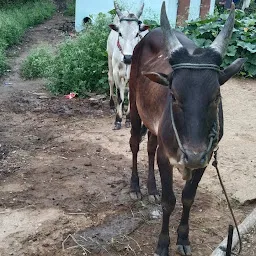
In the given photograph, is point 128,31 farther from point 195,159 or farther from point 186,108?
point 195,159

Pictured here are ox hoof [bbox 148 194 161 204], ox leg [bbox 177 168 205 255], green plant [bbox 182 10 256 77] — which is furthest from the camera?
green plant [bbox 182 10 256 77]

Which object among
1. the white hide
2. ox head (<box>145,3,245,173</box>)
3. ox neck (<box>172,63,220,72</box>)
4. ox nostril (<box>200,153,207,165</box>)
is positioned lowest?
the white hide

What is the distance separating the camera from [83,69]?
9.29 metres

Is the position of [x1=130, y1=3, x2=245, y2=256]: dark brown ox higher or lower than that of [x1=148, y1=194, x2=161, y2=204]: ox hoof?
higher

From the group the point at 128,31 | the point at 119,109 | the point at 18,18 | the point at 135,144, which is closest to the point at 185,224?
the point at 135,144

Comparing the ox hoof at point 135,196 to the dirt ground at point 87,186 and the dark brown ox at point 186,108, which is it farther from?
the dark brown ox at point 186,108

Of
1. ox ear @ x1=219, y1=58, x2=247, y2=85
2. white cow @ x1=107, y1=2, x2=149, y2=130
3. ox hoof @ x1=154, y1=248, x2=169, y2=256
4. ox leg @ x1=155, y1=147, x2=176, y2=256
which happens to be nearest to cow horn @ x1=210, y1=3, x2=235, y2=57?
ox ear @ x1=219, y1=58, x2=247, y2=85

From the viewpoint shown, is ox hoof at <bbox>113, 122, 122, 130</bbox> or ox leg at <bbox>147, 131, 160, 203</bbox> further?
ox hoof at <bbox>113, 122, 122, 130</bbox>

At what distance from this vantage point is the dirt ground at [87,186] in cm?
416

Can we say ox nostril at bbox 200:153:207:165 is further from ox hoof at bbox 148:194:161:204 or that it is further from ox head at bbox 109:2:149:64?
ox head at bbox 109:2:149:64

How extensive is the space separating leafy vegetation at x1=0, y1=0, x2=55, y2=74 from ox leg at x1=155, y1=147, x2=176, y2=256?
316 inches

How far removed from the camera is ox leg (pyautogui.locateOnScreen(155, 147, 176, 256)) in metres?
3.71

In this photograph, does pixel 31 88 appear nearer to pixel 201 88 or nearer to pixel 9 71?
pixel 9 71

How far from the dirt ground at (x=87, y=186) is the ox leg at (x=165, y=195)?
0.65 ft
